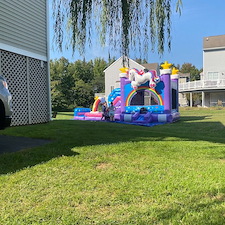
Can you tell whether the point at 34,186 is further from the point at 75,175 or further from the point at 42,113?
the point at 42,113

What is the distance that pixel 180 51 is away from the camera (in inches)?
176

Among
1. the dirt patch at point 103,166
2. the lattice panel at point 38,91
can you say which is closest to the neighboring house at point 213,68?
the lattice panel at point 38,91

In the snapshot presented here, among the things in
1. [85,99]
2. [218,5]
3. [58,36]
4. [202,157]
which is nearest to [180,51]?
[218,5]

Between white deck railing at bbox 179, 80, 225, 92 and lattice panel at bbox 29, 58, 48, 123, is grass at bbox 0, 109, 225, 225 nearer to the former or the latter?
lattice panel at bbox 29, 58, 48, 123

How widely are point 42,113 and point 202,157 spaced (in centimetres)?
740

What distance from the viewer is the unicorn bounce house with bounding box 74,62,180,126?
47.3 ft

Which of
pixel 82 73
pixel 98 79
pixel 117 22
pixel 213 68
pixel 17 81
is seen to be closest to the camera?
pixel 117 22

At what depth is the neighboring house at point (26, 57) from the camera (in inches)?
333

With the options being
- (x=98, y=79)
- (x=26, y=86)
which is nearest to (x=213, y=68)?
(x=26, y=86)

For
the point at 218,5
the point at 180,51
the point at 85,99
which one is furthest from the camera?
the point at 85,99

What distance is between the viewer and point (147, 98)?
1605cm

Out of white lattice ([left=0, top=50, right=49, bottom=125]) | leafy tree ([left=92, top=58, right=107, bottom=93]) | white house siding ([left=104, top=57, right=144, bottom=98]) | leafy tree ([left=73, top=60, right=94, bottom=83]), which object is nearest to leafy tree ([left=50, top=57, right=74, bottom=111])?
leafy tree ([left=73, top=60, right=94, bottom=83])

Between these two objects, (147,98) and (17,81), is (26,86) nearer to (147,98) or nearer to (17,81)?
(17,81)

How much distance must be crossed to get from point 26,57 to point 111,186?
7669 mm
